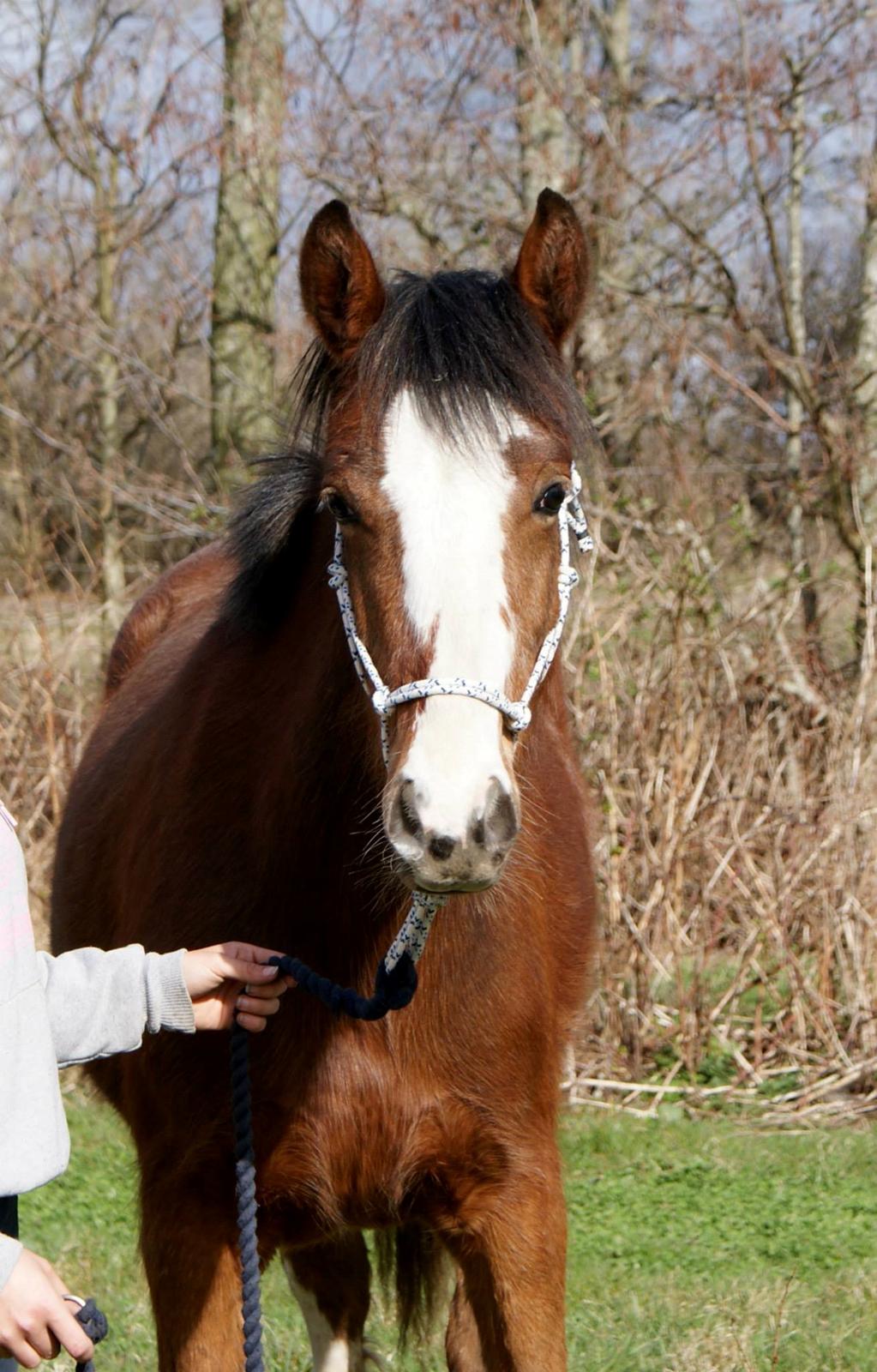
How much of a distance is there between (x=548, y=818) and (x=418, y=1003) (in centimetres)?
66

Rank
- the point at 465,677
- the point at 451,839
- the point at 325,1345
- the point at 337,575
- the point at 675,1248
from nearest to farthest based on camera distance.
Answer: the point at 451,839 → the point at 465,677 → the point at 337,575 → the point at 325,1345 → the point at 675,1248

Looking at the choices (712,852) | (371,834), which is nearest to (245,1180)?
(371,834)

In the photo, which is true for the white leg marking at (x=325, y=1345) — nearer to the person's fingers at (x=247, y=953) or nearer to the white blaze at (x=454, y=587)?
the person's fingers at (x=247, y=953)

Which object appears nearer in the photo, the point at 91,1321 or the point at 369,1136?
the point at 91,1321

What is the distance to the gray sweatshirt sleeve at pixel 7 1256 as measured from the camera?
1.60 meters

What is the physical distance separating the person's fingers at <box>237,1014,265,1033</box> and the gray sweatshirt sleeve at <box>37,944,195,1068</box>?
0.54 ft

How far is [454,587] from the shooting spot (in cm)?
210

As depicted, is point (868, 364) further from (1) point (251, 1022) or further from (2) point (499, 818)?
(2) point (499, 818)

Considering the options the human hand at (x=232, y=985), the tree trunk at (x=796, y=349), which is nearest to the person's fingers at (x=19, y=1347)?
the human hand at (x=232, y=985)

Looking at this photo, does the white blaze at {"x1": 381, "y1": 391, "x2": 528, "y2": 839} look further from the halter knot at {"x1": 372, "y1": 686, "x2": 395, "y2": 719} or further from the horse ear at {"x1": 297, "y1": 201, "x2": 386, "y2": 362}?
the horse ear at {"x1": 297, "y1": 201, "x2": 386, "y2": 362}

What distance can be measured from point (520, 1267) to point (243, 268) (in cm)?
821

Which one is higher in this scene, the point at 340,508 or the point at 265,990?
the point at 340,508

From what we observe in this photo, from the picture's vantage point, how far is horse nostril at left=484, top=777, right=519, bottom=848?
1.91 m

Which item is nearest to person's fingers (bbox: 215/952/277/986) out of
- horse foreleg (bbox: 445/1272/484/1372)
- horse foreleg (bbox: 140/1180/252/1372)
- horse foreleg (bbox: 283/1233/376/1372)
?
horse foreleg (bbox: 140/1180/252/1372)
